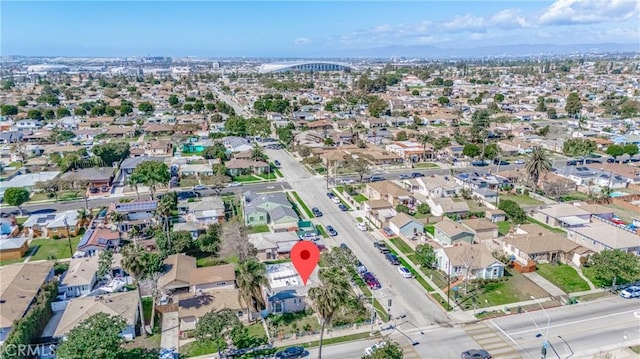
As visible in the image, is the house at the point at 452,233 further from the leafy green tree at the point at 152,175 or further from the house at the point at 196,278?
the leafy green tree at the point at 152,175

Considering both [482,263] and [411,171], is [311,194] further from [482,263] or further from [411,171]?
[482,263]

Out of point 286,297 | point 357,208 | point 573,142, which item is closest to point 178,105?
point 357,208

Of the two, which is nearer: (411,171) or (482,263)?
(482,263)

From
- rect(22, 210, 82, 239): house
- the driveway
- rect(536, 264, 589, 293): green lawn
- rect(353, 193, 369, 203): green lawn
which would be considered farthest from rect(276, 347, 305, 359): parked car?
rect(353, 193, 369, 203): green lawn

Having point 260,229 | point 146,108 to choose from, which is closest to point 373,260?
point 260,229

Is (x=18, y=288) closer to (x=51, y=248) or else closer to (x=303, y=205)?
(x=51, y=248)

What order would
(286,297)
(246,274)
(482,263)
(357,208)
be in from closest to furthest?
(246,274) → (286,297) → (482,263) → (357,208)

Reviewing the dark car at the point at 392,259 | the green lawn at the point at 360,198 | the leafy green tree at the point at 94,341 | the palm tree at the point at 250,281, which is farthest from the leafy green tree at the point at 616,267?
the leafy green tree at the point at 94,341
